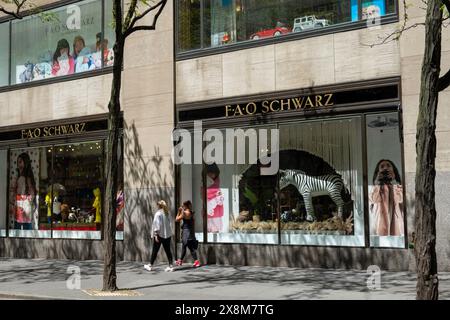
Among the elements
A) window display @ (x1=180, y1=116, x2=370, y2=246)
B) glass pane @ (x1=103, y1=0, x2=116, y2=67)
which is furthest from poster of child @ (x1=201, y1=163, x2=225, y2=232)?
glass pane @ (x1=103, y1=0, x2=116, y2=67)

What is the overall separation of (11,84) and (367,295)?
1554 cm

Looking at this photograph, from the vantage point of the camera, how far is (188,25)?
54.9ft

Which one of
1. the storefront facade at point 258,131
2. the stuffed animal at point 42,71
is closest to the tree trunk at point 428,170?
the storefront facade at point 258,131

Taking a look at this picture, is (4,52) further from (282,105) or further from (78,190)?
(282,105)

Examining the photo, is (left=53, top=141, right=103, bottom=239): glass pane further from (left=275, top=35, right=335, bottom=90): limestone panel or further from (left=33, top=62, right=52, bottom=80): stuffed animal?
(left=275, top=35, right=335, bottom=90): limestone panel

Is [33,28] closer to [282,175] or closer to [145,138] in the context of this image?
[145,138]

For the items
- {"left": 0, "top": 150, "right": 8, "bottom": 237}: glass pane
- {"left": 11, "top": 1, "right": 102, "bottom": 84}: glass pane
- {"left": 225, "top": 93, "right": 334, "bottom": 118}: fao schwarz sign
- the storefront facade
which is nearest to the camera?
the storefront facade

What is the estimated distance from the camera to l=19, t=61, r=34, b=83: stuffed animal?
20.0 m

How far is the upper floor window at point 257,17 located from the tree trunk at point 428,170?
6.59 meters

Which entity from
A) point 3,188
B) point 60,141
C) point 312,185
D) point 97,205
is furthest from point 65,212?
point 312,185

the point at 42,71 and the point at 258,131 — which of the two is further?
the point at 42,71

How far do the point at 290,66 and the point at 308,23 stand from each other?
130 cm

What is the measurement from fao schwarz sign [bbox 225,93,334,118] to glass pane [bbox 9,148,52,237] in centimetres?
762

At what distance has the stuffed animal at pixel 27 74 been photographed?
20.0 m
